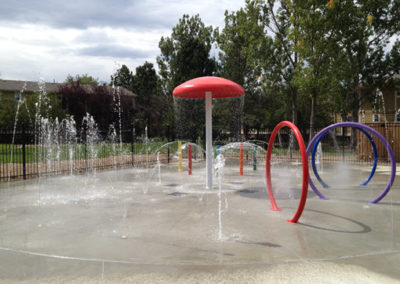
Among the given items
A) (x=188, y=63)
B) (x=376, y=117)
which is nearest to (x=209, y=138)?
(x=188, y=63)

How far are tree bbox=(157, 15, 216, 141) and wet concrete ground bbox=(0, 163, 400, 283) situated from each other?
19.6 m

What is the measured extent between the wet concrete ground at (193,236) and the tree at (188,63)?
1956 centimetres

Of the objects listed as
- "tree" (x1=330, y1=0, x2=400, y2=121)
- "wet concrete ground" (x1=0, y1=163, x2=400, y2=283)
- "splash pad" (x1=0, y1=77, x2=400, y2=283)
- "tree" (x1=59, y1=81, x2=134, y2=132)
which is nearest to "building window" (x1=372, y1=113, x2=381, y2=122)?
"tree" (x1=330, y1=0, x2=400, y2=121)

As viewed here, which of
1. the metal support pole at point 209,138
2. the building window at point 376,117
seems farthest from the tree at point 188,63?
the building window at point 376,117

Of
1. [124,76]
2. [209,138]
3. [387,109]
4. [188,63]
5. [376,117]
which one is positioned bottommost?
[209,138]

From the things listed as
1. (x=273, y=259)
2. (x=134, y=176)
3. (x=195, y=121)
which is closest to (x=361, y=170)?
(x=134, y=176)

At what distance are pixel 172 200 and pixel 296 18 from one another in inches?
728

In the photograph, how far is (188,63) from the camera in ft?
109

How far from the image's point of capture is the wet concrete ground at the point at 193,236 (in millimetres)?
4184

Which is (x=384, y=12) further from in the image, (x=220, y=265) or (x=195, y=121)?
(x=220, y=265)

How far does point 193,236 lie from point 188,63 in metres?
29.2

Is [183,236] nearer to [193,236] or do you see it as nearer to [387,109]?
[193,236]

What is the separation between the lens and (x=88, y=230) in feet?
19.5

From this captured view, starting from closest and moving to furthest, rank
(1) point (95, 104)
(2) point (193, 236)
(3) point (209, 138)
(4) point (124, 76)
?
(2) point (193, 236) < (3) point (209, 138) < (1) point (95, 104) < (4) point (124, 76)
